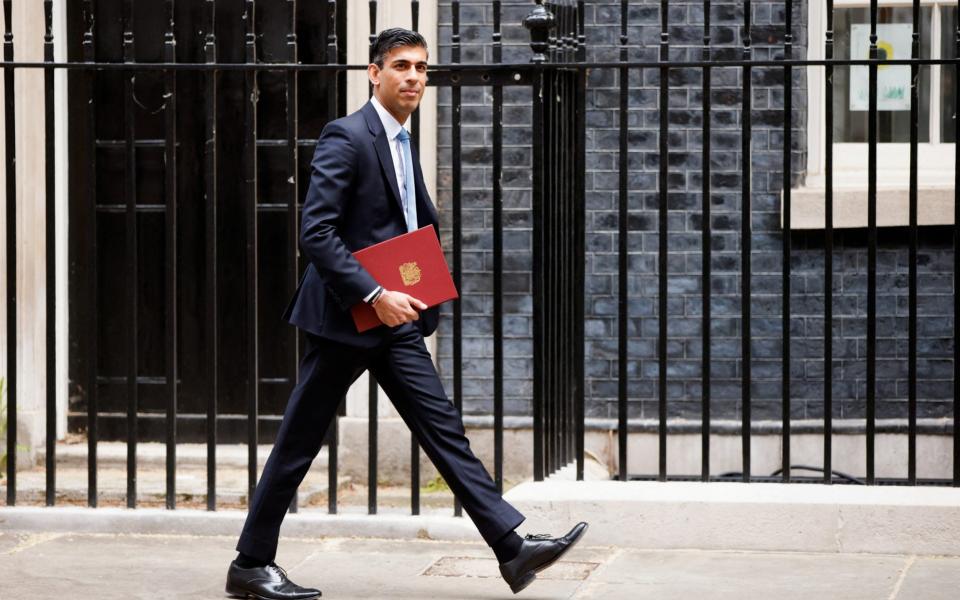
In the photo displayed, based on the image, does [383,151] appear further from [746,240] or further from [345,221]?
Result: [746,240]

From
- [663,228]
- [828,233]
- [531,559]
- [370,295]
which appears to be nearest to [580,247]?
[663,228]

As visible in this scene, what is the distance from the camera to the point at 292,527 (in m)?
6.50

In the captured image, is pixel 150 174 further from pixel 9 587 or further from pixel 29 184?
pixel 9 587

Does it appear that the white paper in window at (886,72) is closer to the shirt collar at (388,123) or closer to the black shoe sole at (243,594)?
the shirt collar at (388,123)

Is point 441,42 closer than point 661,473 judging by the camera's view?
No

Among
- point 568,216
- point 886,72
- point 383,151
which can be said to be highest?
point 886,72

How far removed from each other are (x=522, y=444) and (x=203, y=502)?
1679mm

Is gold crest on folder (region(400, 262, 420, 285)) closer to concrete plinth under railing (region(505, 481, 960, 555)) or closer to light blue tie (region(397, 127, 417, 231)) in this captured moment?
light blue tie (region(397, 127, 417, 231))

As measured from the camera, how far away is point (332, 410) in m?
5.41

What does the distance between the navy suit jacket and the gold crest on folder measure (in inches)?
5.5

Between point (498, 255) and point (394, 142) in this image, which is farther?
point (498, 255)

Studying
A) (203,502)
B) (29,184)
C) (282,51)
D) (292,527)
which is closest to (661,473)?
(292,527)

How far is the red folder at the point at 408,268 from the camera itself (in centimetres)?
520

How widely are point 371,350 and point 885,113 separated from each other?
12.9 feet
